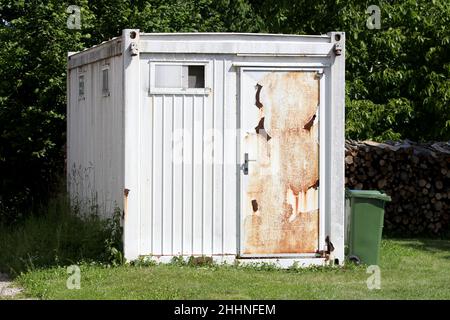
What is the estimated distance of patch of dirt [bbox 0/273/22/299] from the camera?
10156 mm

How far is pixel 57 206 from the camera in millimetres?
14188

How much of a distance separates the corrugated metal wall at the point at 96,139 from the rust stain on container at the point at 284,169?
1692 mm

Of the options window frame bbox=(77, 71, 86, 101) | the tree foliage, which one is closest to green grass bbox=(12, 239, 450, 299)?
window frame bbox=(77, 71, 86, 101)

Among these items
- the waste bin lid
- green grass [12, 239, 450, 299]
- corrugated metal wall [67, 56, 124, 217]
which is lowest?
green grass [12, 239, 450, 299]

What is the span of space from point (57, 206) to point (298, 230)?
14.0ft

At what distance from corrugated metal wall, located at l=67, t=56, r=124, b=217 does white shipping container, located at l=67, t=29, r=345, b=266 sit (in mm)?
274

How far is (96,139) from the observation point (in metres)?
13.2

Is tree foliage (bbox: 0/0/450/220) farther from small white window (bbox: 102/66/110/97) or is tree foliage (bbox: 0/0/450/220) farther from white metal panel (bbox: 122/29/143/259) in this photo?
white metal panel (bbox: 122/29/143/259)

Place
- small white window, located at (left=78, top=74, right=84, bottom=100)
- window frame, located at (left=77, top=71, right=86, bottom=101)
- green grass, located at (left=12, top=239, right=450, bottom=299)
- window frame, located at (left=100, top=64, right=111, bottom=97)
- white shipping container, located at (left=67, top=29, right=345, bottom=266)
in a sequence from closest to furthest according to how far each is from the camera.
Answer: green grass, located at (left=12, top=239, right=450, bottom=299) → white shipping container, located at (left=67, top=29, right=345, bottom=266) → window frame, located at (left=100, top=64, right=111, bottom=97) → window frame, located at (left=77, top=71, right=86, bottom=101) → small white window, located at (left=78, top=74, right=84, bottom=100)

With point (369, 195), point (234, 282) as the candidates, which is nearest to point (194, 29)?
point (369, 195)
